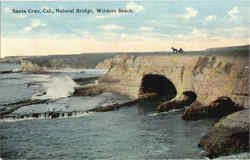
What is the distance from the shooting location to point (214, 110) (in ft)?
92.2

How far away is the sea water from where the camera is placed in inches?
762

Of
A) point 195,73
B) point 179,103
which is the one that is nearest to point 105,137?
point 179,103

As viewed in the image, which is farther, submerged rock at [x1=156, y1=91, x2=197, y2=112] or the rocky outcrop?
submerged rock at [x1=156, y1=91, x2=197, y2=112]

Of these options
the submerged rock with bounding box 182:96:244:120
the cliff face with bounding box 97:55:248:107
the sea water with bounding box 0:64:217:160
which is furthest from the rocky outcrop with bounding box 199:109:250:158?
the cliff face with bounding box 97:55:248:107

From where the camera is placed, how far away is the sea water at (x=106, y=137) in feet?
63.5

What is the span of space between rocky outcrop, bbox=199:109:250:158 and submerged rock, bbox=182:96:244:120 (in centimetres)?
756

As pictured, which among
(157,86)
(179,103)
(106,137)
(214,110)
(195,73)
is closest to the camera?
(106,137)

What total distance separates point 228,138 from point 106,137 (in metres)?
9.03

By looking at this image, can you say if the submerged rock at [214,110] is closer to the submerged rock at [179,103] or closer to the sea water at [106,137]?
the sea water at [106,137]

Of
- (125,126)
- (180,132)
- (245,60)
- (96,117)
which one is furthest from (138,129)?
(245,60)

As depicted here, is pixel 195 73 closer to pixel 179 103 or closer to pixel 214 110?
pixel 179 103

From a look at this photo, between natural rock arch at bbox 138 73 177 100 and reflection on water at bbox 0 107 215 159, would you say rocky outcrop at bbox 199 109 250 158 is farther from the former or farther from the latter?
natural rock arch at bbox 138 73 177 100

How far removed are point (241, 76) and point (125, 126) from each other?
11651 mm

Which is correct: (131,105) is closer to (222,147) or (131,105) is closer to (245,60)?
(245,60)
